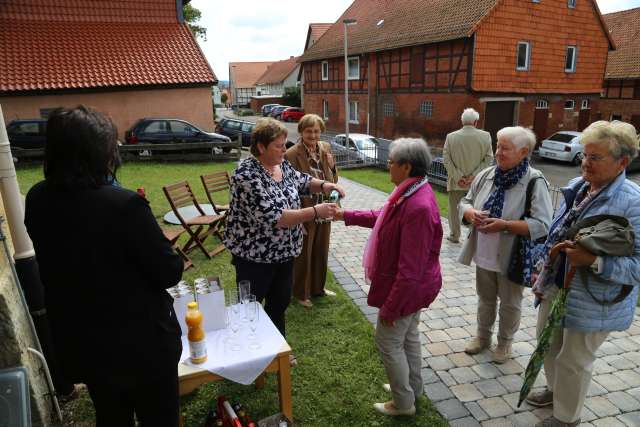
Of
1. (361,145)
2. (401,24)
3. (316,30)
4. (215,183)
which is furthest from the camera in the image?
(316,30)

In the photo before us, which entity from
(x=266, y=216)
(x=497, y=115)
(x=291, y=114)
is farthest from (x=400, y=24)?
(x=266, y=216)

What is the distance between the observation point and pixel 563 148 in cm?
2022

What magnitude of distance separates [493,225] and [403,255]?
1.12 m

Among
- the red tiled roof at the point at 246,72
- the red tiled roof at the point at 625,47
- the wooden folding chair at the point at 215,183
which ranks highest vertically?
the red tiled roof at the point at 246,72

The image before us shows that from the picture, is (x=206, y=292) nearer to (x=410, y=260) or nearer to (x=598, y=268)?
(x=410, y=260)

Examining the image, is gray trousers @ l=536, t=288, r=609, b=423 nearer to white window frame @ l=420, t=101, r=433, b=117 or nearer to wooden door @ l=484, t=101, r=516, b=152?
wooden door @ l=484, t=101, r=516, b=152

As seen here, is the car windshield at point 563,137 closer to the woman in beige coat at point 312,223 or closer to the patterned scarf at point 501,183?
the woman in beige coat at point 312,223

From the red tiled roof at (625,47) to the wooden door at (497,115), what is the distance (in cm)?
1035

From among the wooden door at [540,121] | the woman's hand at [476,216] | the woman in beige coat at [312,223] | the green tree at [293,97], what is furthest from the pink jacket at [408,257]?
the green tree at [293,97]

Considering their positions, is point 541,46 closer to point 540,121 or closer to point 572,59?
point 572,59

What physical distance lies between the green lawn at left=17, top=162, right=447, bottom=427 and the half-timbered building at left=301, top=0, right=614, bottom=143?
19.5 m

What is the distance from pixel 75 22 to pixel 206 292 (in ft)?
69.6

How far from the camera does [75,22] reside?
19.4 m

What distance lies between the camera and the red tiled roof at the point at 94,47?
57.7 ft
